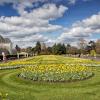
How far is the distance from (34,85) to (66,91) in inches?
127

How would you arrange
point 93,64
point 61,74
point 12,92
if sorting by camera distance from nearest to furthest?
point 12,92 < point 61,74 < point 93,64

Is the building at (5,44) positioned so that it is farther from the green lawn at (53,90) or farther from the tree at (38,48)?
the green lawn at (53,90)

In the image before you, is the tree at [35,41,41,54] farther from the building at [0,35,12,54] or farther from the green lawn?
the green lawn

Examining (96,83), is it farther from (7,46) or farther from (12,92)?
(7,46)

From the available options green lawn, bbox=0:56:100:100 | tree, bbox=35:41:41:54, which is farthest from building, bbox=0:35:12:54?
green lawn, bbox=0:56:100:100

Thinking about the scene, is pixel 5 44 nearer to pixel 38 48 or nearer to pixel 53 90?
pixel 38 48

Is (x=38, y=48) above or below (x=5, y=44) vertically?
below

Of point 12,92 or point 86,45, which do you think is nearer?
point 12,92

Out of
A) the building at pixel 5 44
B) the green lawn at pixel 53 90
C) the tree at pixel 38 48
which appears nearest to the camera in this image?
the green lawn at pixel 53 90

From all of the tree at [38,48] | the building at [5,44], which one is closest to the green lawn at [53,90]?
the building at [5,44]

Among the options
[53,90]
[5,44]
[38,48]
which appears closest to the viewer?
[53,90]

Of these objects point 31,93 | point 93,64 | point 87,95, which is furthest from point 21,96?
point 93,64

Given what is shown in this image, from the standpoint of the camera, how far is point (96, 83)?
1869cm

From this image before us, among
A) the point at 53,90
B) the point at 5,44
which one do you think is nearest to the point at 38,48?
the point at 5,44
